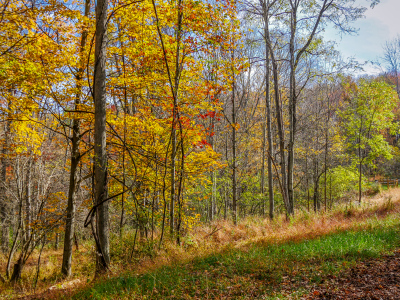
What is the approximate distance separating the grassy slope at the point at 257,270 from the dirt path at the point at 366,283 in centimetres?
17

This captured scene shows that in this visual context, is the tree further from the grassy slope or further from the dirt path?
the dirt path

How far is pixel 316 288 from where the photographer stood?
12.4ft

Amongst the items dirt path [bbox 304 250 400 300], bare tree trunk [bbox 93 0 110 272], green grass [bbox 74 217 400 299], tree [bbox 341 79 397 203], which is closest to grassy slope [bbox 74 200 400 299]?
green grass [bbox 74 217 400 299]

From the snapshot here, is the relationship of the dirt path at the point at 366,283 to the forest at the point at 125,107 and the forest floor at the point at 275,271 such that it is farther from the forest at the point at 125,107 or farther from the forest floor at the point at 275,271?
the forest at the point at 125,107

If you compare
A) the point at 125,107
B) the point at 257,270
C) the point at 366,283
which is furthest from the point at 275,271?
the point at 125,107

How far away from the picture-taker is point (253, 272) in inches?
177

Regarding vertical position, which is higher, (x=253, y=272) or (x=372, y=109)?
(x=372, y=109)

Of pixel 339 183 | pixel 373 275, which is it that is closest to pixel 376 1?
pixel 373 275

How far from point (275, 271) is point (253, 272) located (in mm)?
388

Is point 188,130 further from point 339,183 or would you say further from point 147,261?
point 339,183

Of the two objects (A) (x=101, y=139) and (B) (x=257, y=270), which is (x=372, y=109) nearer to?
(B) (x=257, y=270)

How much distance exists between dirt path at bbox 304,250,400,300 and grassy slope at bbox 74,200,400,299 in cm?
17

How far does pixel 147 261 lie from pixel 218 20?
6770mm

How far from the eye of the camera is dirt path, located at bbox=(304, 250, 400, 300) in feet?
11.5
